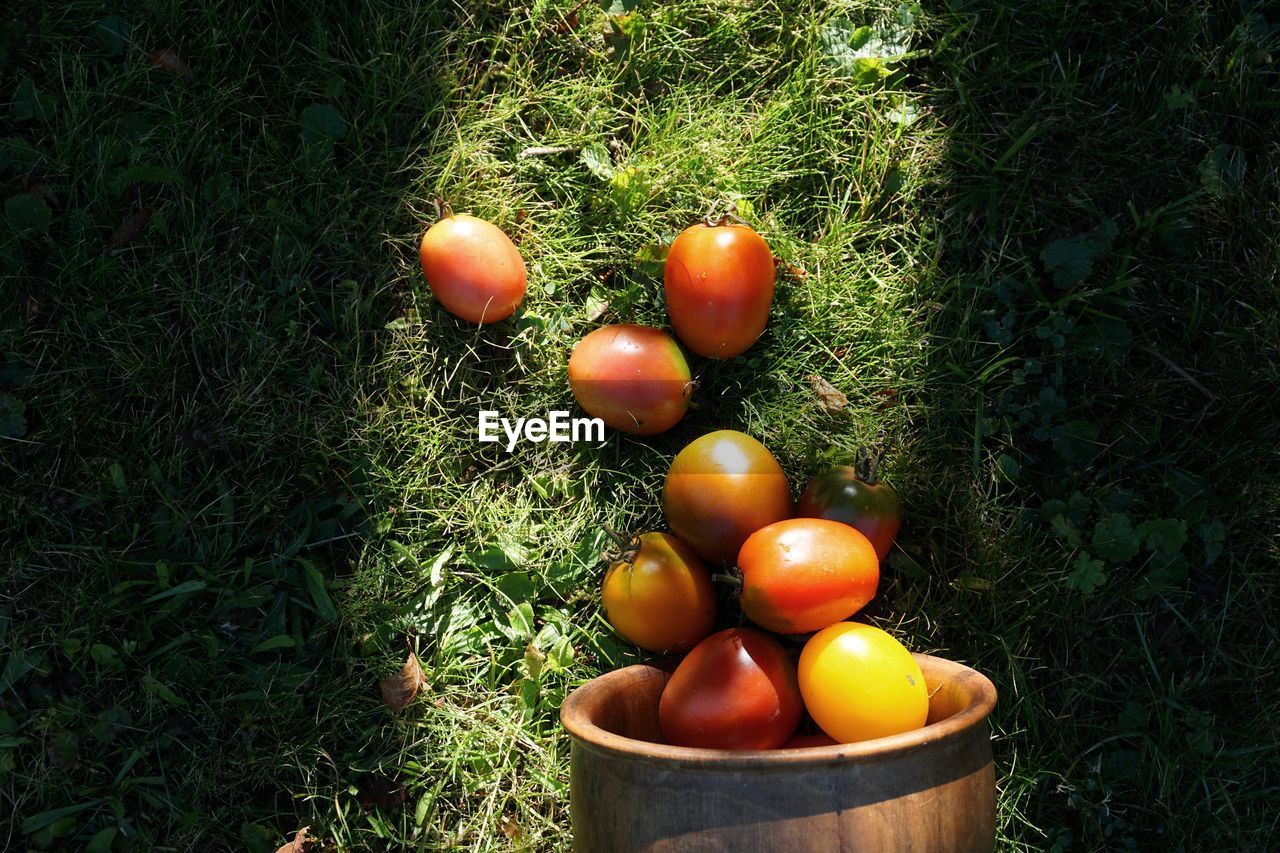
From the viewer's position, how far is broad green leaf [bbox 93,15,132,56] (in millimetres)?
2465

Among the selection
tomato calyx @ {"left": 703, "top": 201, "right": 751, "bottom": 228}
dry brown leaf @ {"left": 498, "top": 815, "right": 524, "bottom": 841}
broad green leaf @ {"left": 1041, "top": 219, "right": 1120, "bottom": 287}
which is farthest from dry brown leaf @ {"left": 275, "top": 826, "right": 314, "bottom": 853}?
broad green leaf @ {"left": 1041, "top": 219, "right": 1120, "bottom": 287}

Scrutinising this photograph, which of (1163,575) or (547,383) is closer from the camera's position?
(1163,575)

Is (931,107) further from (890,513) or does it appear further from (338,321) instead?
(338,321)

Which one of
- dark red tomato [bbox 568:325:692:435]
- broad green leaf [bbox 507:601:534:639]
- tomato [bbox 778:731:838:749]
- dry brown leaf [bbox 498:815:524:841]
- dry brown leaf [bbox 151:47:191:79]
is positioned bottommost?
dry brown leaf [bbox 498:815:524:841]

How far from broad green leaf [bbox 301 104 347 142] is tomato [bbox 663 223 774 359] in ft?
2.90

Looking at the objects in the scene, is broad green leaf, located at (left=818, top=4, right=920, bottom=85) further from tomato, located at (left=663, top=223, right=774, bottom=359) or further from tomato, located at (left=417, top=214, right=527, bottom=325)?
tomato, located at (left=417, top=214, right=527, bottom=325)

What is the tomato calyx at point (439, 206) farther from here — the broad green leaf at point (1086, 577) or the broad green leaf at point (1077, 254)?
the broad green leaf at point (1086, 577)

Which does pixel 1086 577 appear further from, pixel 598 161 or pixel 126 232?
pixel 126 232

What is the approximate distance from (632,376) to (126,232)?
1.29 metres

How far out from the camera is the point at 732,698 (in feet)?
5.99

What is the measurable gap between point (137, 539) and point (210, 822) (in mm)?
644

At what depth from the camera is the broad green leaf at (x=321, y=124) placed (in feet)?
7.95

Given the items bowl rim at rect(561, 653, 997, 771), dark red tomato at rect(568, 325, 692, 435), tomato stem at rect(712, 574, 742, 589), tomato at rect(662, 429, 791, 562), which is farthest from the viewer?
dark red tomato at rect(568, 325, 692, 435)

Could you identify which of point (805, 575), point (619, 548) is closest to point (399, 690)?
point (619, 548)
